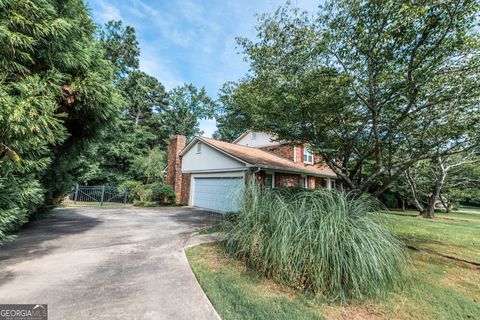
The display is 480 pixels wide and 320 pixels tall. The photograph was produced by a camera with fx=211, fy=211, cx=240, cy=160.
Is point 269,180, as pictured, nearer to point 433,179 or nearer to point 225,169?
point 225,169

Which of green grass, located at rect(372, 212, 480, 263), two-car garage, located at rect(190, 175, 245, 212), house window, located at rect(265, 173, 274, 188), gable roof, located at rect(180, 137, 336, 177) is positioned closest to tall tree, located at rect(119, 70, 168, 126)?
gable roof, located at rect(180, 137, 336, 177)

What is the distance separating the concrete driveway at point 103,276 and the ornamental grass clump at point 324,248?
1.24 meters

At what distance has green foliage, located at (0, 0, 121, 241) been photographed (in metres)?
3.19

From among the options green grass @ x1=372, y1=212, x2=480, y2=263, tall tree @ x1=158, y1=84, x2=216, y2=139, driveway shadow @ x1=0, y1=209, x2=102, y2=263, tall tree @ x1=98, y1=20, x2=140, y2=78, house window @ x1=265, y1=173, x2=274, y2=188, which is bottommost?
driveway shadow @ x1=0, y1=209, x2=102, y2=263

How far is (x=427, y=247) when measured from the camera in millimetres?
5719

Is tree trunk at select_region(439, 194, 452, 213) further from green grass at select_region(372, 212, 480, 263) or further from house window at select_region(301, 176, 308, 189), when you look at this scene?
green grass at select_region(372, 212, 480, 263)

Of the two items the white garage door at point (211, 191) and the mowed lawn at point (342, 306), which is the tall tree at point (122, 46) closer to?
the white garage door at point (211, 191)

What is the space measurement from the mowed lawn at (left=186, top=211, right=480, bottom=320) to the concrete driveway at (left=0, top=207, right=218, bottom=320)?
31cm

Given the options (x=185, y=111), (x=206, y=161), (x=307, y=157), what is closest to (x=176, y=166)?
(x=206, y=161)

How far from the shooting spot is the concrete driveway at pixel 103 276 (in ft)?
8.97

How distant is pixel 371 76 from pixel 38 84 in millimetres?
6908

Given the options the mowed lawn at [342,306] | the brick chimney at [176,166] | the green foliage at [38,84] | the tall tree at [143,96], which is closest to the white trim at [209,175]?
the brick chimney at [176,166]

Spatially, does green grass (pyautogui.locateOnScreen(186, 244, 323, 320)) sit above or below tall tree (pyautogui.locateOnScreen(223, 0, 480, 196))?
below

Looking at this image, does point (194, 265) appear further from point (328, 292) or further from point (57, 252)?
point (57, 252)
